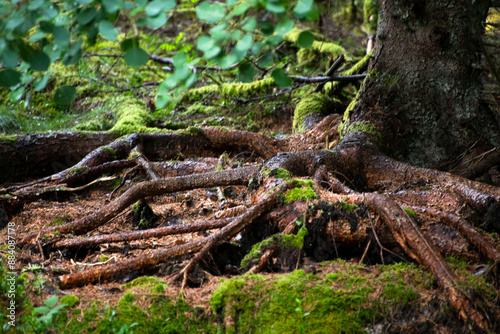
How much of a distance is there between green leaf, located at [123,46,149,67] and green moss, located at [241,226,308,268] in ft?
4.68

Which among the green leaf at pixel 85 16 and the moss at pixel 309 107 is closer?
the green leaf at pixel 85 16

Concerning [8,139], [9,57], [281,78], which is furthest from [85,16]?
[8,139]

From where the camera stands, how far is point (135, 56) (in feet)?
5.13

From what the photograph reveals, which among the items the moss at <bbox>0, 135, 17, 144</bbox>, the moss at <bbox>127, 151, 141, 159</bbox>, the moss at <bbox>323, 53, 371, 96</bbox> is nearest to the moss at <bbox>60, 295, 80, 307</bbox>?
the moss at <bbox>127, 151, 141, 159</bbox>

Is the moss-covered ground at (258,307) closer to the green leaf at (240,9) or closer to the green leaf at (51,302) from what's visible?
the green leaf at (51,302)

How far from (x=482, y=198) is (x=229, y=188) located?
2.63 meters

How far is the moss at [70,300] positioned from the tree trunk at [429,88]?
333 centimetres

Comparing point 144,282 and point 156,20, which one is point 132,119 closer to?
point 144,282

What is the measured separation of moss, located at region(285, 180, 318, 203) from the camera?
274cm

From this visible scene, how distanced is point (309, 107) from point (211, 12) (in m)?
4.97

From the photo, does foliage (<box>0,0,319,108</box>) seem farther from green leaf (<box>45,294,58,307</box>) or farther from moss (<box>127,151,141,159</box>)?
moss (<box>127,151,141,159</box>)

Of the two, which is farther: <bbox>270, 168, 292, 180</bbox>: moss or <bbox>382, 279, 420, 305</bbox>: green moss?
<bbox>270, 168, 292, 180</bbox>: moss

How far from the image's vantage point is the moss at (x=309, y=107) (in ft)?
20.2

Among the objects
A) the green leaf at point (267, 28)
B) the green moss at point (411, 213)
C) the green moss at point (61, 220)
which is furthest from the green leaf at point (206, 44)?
the green moss at point (61, 220)
